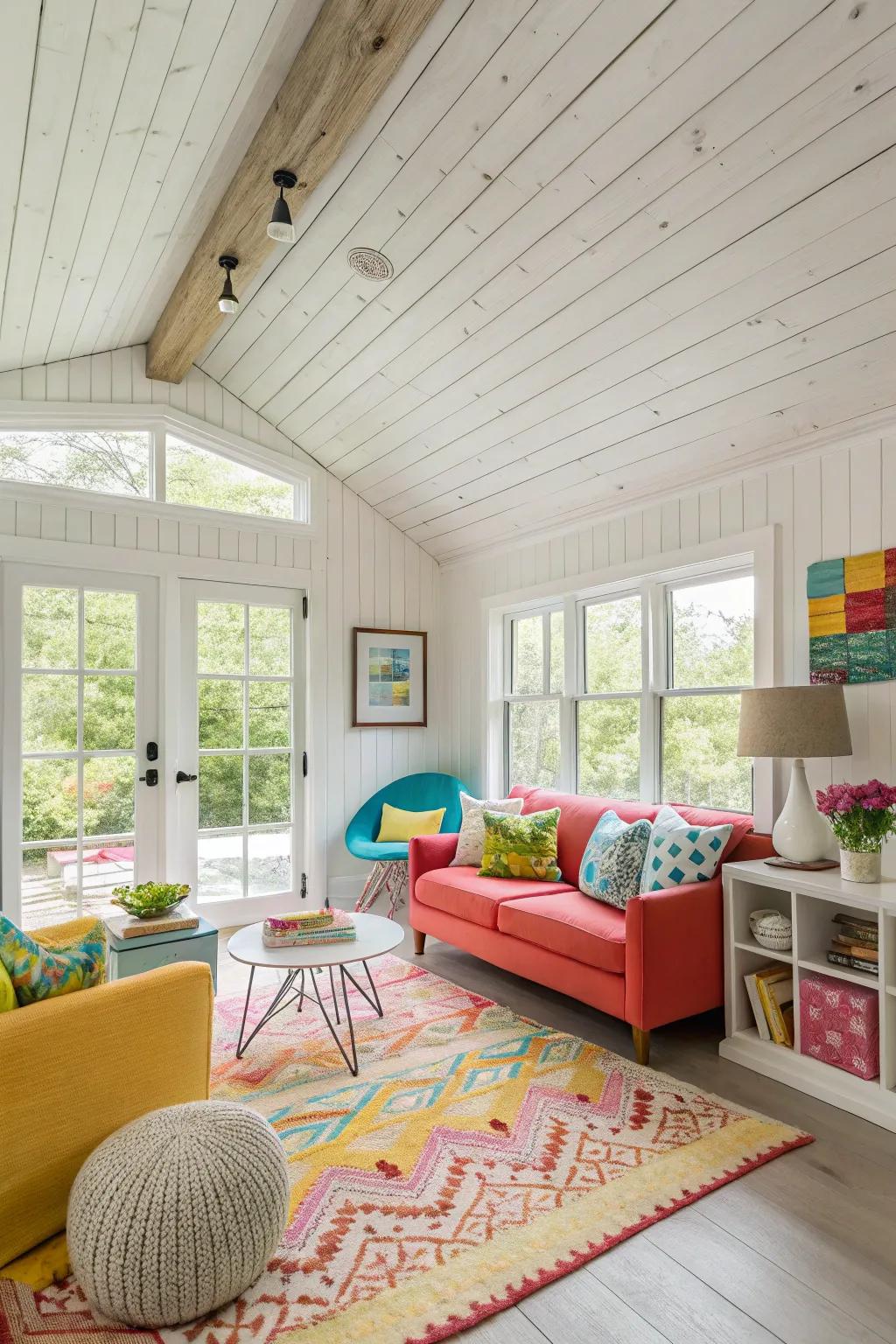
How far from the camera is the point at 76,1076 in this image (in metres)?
1.78

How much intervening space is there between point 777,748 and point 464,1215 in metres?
1.69

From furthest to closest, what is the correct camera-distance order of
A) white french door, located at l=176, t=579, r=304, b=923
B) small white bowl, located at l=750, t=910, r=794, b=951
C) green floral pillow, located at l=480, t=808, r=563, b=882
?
white french door, located at l=176, t=579, r=304, b=923 < green floral pillow, located at l=480, t=808, r=563, b=882 < small white bowl, located at l=750, t=910, r=794, b=951

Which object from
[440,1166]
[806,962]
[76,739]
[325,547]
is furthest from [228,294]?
[806,962]

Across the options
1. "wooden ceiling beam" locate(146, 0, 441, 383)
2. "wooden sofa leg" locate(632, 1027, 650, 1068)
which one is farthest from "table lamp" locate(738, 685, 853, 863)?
"wooden ceiling beam" locate(146, 0, 441, 383)

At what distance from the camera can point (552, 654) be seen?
4578mm

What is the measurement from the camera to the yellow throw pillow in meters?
4.59

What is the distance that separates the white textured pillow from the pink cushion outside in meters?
0.13

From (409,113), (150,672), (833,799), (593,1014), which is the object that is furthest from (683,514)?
(150,672)

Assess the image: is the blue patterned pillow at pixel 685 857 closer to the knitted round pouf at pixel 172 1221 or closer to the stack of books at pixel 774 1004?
the stack of books at pixel 774 1004

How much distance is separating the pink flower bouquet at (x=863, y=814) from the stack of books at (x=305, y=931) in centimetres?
167

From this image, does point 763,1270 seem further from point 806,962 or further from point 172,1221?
point 172,1221

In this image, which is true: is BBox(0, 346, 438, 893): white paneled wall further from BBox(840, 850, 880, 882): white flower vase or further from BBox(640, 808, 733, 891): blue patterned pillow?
BBox(840, 850, 880, 882): white flower vase

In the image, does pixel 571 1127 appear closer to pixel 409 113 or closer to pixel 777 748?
pixel 777 748

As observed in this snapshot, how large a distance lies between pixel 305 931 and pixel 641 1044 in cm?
120
